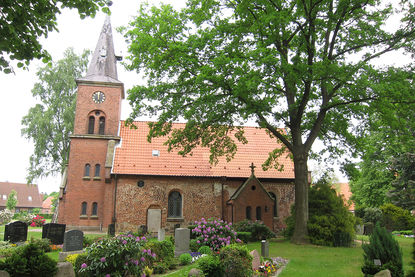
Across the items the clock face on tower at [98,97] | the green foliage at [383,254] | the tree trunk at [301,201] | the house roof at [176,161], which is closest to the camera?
the green foliage at [383,254]

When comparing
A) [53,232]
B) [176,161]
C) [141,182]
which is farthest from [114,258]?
Result: [176,161]

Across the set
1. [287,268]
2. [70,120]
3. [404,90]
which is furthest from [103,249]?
[70,120]

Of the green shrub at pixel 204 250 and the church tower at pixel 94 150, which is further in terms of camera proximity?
the church tower at pixel 94 150

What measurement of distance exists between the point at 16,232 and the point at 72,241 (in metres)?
7.10

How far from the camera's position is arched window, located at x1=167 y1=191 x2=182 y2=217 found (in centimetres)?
2344

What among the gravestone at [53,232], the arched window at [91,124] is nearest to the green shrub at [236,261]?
the gravestone at [53,232]

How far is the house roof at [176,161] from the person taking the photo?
23.6m

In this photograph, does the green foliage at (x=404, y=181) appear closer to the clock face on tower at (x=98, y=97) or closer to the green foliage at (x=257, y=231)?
the green foliage at (x=257, y=231)

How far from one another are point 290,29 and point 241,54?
2.66m

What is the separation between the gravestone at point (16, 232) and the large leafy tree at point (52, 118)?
15.3 m

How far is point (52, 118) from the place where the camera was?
31.2m

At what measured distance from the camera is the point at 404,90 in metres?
13.1

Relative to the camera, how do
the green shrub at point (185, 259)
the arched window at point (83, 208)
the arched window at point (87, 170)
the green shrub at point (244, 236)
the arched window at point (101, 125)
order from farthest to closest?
the arched window at point (101, 125) < the arched window at point (87, 170) < the arched window at point (83, 208) < the green shrub at point (244, 236) < the green shrub at point (185, 259)

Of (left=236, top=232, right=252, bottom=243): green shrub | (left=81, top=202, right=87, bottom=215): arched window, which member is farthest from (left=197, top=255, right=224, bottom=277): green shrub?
(left=81, top=202, right=87, bottom=215): arched window
